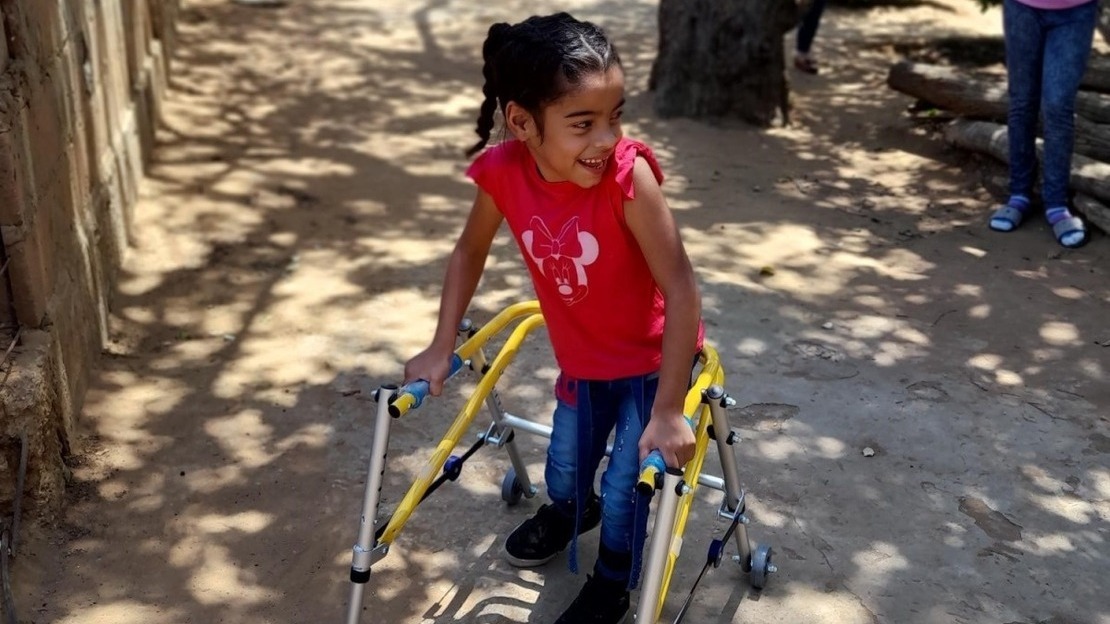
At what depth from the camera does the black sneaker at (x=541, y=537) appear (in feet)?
11.0

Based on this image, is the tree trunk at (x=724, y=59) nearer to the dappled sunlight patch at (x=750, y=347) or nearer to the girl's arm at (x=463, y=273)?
the dappled sunlight patch at (x=750, y=347)

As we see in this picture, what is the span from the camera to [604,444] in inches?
123

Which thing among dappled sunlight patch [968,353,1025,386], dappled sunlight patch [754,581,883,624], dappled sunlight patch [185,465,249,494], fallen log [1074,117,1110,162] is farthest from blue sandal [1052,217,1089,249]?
dappled sunlight patch [185,465,249,494]

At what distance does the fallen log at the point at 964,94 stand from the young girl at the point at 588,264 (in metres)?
4.28

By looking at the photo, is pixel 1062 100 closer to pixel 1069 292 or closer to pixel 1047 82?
pixel 1047 82

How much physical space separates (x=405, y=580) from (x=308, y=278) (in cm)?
228

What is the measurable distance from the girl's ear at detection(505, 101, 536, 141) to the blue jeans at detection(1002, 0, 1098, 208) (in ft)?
12.0

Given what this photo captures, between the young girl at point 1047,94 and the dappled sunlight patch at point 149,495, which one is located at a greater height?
the young girl at point 1047,94

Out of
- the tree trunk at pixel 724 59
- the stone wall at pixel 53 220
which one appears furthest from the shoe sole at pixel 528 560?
the tree trunk at pixel 724 59

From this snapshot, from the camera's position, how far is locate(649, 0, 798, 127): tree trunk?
747 centimetres

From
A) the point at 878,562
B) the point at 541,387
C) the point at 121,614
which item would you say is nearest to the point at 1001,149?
the point at 541,387

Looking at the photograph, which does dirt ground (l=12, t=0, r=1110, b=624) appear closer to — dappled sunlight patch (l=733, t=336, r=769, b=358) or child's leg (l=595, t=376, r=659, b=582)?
dappled sunlight patch (l=733, t=336, r=769, b=358)

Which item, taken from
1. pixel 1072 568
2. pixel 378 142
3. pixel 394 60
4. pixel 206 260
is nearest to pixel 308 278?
pixel 206 260

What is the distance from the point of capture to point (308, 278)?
5328 mm
